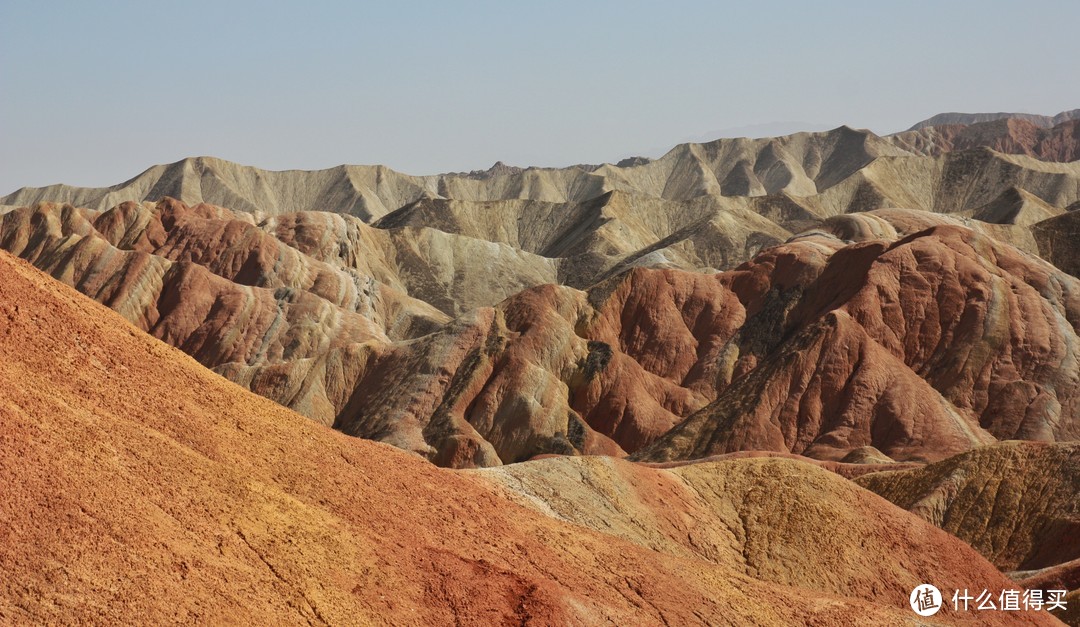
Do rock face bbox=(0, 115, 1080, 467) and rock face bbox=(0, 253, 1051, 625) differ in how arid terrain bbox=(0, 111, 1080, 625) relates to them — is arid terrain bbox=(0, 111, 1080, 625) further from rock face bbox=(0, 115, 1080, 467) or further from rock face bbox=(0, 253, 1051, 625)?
rock face bbox=(0, 115, 1080, 467)

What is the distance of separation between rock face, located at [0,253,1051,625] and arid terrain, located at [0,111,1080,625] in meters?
0.08

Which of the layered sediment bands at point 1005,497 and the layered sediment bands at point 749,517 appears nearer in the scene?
the layered sediment bands at point 749,517

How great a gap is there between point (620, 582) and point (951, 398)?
5011cm

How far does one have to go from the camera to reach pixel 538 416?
3049 inches

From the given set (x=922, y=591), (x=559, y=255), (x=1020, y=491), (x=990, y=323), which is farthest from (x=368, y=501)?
(x=559, y=255)

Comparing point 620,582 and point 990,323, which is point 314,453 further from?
point 990,323

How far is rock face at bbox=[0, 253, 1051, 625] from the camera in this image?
2009 centimetres

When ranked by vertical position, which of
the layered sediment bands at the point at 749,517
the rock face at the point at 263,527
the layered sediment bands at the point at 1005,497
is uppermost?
the rock face at the point at 263,527

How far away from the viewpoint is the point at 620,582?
96.2ft

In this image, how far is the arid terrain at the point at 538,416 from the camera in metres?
22.8

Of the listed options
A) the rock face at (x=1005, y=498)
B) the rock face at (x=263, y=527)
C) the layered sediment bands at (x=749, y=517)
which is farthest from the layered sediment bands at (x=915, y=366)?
the rock face at (x=263, y=527)

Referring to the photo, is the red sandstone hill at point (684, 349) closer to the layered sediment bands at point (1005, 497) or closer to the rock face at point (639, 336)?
the rock face at point (639, 336)

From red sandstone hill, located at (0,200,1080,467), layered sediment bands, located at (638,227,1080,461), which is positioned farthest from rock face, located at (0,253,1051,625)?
red sandstone hill, located at (0,200,1080,467)

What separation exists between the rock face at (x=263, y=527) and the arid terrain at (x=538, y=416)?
0.28 feet
